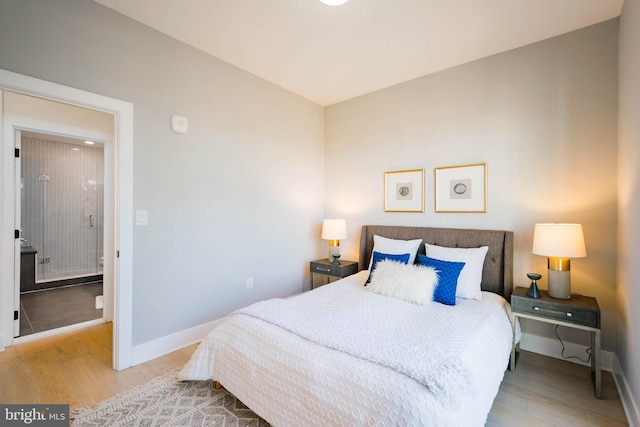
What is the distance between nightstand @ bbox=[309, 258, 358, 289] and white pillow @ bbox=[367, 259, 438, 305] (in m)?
0.84

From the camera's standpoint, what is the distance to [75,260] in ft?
16.4

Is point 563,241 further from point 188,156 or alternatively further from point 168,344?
point 168,344

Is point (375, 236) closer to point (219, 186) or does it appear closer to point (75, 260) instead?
point (219, 186)

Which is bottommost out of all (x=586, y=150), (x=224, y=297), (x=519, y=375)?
(x=519, y=375)

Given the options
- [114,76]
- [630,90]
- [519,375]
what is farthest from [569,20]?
[114,76]

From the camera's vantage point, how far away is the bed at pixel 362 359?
4.02 ft

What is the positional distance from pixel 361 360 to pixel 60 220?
5.76 m

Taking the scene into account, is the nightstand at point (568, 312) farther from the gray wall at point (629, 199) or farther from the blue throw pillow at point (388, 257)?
the blue throw pillow at point (388, 257)

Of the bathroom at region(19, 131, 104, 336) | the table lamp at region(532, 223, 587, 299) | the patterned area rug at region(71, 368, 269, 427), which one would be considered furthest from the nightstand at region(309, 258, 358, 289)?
the bathroom at region(19, 131, 104, 336)

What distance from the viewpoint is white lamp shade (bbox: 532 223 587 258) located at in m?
2.08

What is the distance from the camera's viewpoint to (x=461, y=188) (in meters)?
2.97

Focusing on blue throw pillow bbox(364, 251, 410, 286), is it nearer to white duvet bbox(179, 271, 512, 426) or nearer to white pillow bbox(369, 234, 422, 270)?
white pillow bbox(369, 234, 422, 270)

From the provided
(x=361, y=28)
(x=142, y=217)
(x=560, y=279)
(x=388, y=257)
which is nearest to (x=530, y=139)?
(x=560, y=279)

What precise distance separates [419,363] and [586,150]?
7.73 ft
